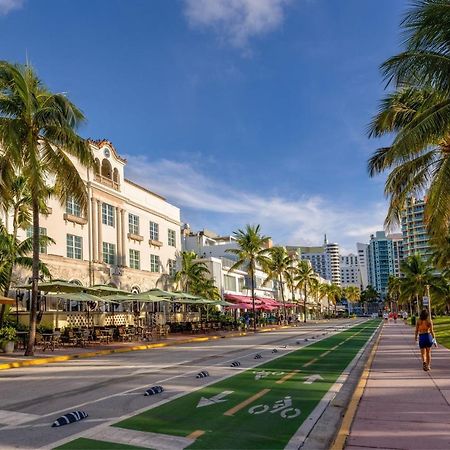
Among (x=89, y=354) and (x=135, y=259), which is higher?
(x=135, y=259)

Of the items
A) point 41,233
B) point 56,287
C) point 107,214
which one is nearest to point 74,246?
point 41,233

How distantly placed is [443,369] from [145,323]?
3108 cm

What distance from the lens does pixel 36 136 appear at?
860 inches

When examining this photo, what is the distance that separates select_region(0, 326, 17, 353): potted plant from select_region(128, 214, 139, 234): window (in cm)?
2022

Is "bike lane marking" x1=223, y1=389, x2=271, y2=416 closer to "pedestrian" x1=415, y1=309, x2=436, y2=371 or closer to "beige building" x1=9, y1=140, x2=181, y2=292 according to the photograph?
"pedestrian" x1=415, y1=309, x2=436, y2=371

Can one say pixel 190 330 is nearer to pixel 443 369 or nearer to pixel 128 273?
pixel 128 273

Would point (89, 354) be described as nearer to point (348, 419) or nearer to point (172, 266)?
point (348, 419)

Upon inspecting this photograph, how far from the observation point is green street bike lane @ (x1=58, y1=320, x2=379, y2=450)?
7.40 m

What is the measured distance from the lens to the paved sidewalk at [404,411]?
22.8 feet

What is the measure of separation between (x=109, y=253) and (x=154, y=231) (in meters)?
8.40

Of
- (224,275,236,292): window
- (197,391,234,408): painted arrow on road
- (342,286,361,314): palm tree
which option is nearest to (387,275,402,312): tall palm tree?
(224,275,236,292): window

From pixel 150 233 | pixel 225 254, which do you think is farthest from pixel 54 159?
pixel 225 254

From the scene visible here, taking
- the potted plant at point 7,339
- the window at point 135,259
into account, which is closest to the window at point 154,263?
the window at point 135,259

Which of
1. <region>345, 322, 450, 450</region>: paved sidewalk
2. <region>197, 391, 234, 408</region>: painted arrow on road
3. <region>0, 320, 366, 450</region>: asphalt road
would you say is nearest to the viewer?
<region>345, 322, 450, 450</region>: paved sidewalk
